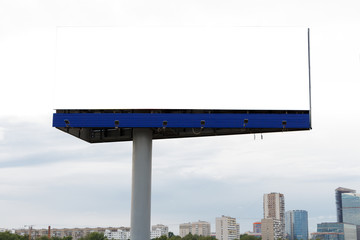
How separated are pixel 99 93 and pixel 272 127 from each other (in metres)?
8.27

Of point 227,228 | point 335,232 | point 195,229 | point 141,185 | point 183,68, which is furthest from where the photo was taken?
point 335,232

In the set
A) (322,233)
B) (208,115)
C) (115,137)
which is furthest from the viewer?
(322,233)

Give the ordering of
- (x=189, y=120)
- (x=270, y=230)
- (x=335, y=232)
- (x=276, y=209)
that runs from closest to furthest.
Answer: (x=189, y=120) < (x=270, y=230) < (x=276, y=209) < (x=335, y=232)

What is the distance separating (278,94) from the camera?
23.9m

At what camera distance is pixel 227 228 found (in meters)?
158

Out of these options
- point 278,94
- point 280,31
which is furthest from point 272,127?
point 280,31

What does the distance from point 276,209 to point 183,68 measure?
145m

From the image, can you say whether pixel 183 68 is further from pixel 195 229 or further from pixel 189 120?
pixel 195 229

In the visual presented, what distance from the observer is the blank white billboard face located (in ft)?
78.4

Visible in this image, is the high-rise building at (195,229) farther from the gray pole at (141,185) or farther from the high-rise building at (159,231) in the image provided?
the gray pole at (141,185)

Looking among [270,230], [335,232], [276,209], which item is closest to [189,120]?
[270,230]

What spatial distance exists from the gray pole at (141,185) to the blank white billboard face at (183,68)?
6.35 feet

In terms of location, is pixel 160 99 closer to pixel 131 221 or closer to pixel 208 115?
pixel 208 115

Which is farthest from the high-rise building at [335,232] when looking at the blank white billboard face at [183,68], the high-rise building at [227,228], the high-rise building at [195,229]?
the blank white billboard face at [183,68]
